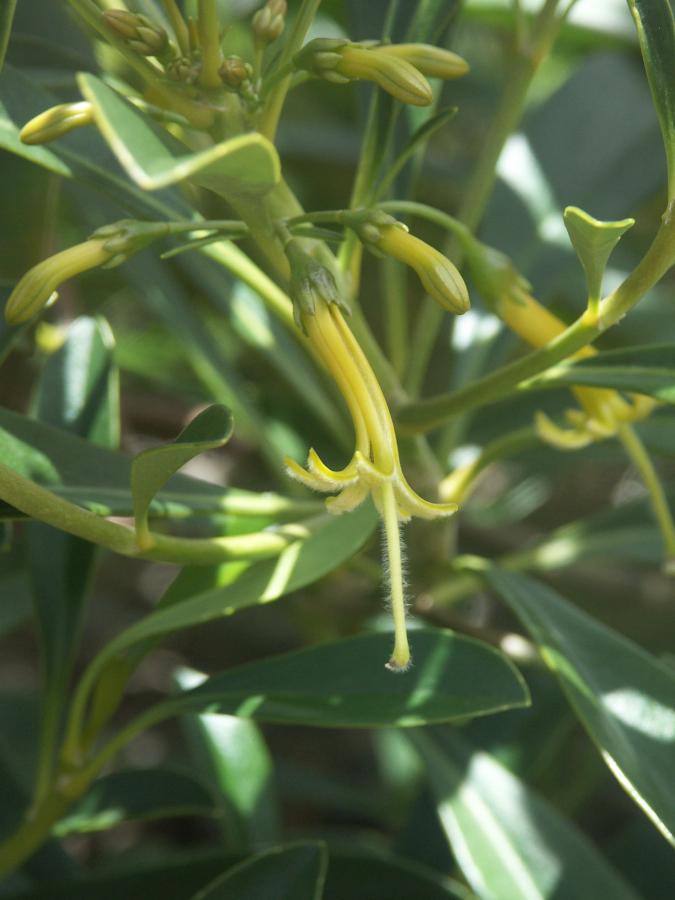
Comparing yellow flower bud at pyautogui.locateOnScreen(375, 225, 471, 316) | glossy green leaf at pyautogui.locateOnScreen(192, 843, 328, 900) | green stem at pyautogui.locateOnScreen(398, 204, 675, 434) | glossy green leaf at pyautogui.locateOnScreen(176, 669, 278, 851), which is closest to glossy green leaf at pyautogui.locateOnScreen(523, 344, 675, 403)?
green stem at pyautogui.locateOnScreen(398, 204, 675, 434)

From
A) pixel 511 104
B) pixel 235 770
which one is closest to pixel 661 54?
pixel 511 104

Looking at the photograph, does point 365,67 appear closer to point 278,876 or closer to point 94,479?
point 94,479

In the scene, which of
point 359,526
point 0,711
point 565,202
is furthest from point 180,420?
point 359,526

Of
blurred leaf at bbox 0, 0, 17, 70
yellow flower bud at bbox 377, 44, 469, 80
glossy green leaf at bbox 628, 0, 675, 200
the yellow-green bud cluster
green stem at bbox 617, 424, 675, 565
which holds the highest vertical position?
glossy green leaf at bbox 628, 0, 675, 200

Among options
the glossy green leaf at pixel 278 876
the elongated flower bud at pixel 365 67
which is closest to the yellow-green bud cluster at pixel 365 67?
the elongated flower bud at pixel 365 67

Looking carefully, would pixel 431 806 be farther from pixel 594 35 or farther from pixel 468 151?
pixel 468 151

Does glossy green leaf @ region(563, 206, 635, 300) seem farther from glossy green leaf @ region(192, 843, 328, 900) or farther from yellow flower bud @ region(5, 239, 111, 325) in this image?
glossy green leaf @ region(192, 843, 328, 900)
